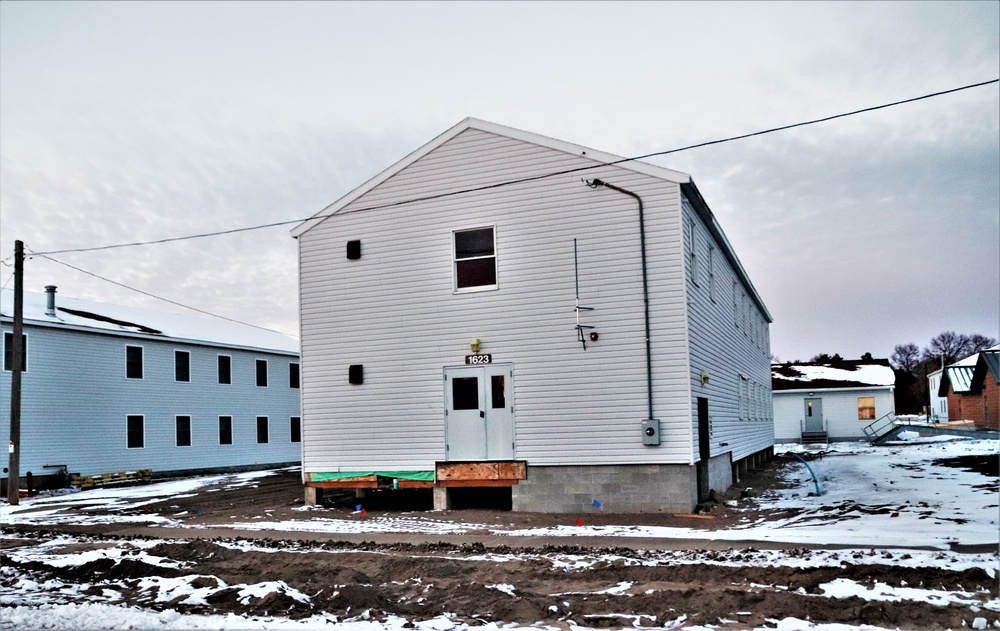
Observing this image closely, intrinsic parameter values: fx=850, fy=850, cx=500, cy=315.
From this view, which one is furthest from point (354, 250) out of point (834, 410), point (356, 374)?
point (834, 410)

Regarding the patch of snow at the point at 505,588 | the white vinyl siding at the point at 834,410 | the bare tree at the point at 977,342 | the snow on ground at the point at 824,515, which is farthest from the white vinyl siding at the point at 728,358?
the bare tree at the point at 977,342

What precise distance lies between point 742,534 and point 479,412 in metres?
6.04

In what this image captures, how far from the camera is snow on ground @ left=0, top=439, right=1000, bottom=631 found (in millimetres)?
7805

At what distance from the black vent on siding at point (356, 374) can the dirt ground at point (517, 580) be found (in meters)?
4.50

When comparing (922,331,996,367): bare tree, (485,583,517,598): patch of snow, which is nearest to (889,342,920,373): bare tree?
(922,331,996,367): bare tree

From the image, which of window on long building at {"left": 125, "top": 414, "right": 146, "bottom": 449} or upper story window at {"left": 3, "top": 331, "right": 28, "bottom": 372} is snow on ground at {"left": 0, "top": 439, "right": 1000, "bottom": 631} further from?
Answer: window on long building at {"left": 125, "top": 414, "right": 146, "bottom": 449}

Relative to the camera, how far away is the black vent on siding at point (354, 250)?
59.4ft

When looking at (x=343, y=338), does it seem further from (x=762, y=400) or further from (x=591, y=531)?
(x=762, y=400)

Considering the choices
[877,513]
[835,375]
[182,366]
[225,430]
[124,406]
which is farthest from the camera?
[835,375]

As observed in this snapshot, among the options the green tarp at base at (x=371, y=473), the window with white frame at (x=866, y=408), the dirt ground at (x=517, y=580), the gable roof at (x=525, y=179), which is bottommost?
the window with white frame at (x=866, y=408)

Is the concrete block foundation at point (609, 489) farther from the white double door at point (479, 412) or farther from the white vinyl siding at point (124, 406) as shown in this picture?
the white vinyl siding at point (124, 406)

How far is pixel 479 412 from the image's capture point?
16.8m

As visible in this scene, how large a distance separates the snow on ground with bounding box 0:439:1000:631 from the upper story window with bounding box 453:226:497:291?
4.77 m

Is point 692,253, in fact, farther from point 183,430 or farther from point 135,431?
point 183,430
